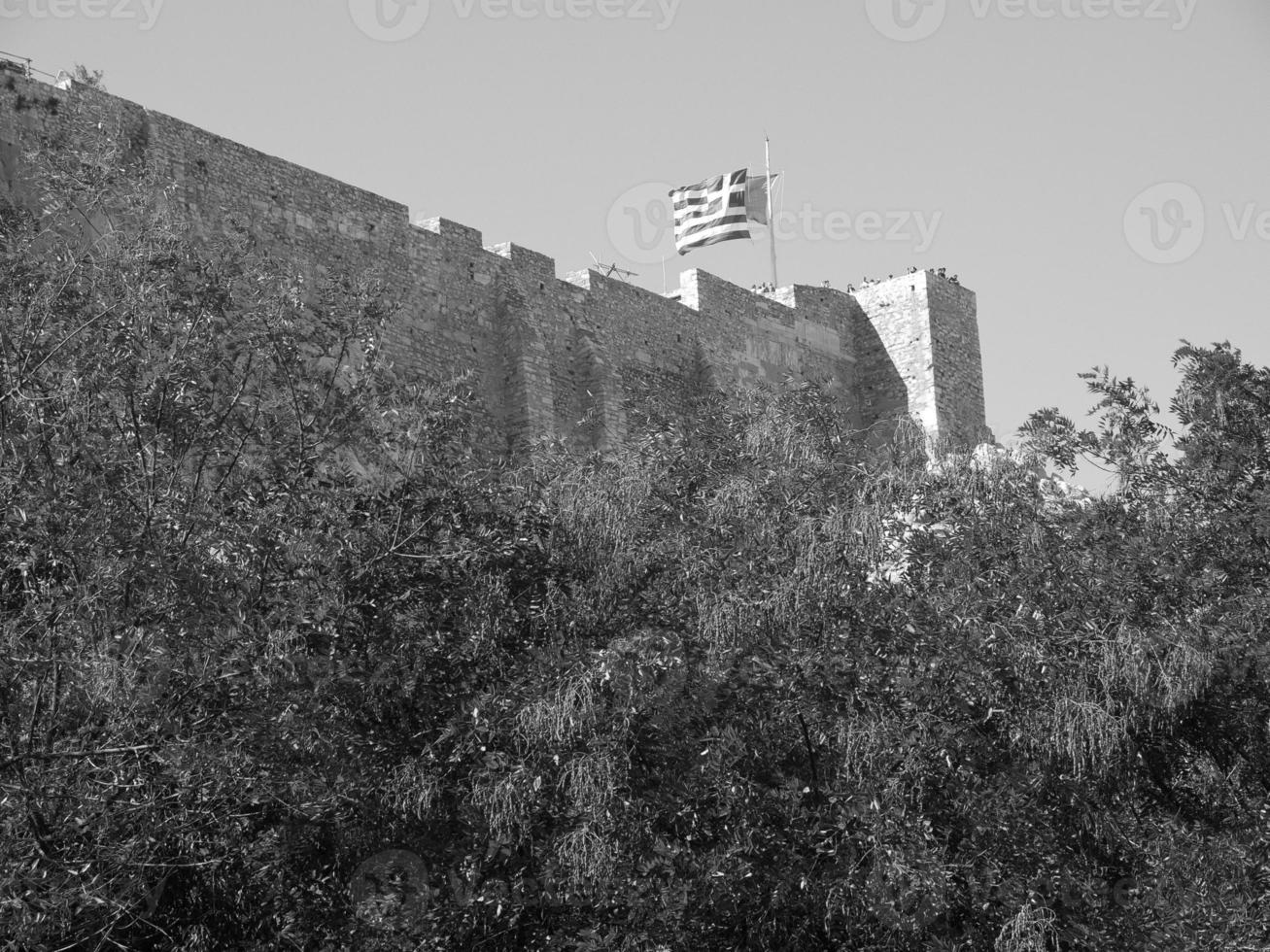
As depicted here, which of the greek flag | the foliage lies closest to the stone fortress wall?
the greek flag

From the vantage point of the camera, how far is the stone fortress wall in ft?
51.5

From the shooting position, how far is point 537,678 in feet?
30.1

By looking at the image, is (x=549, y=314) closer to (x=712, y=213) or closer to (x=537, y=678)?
Result: (x=712, y=213)

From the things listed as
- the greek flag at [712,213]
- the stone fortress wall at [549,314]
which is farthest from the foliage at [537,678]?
the greek flag at [712,213]

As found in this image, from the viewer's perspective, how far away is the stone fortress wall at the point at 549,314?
619 inches

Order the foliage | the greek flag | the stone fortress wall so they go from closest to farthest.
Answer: the foliage < the stone fortress wall < the greek flag

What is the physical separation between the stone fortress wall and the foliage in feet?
7.81

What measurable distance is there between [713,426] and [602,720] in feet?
10.5

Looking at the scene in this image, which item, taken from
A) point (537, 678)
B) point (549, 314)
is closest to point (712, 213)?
point (549, 314)

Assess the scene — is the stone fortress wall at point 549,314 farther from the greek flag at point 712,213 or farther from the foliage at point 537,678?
the foliage at point 537,678

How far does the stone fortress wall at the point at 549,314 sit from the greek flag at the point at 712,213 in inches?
19.5

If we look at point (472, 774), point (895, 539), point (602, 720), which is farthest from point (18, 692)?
point (895, 539)

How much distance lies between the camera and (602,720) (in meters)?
8.99

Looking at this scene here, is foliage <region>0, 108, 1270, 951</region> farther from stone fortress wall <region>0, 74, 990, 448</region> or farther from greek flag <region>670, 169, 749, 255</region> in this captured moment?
greek flag <region>670, 169, 749, 255</region>
